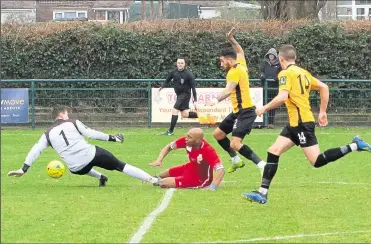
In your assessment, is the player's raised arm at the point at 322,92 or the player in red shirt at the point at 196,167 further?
the player in red shirt at the point at 196,167

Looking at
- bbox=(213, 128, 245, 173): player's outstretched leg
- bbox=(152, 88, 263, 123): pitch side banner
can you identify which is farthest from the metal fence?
bbox=(213, 128, 245, 173): player's outstretched leg

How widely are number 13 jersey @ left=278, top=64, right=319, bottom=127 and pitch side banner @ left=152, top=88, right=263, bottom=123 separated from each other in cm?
1439

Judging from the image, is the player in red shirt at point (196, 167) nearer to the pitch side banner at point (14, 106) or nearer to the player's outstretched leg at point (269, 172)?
the player's outstretched leg at point (269, 172)

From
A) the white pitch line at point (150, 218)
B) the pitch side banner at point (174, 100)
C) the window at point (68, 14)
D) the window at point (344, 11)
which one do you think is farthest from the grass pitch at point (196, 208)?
the window at point (344, 11)

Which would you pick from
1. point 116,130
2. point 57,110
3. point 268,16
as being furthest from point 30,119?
point 57,110

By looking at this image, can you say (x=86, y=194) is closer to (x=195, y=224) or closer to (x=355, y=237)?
(x=195, y=224)

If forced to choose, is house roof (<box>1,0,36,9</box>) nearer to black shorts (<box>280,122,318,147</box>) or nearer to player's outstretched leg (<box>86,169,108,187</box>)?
player's outstretched leg (<box>86,169,108,187</box>)

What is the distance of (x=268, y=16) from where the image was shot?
108ft

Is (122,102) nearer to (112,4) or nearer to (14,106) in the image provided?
(14,106)

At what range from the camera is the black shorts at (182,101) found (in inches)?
965

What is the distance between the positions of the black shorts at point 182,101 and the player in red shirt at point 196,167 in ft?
34.7

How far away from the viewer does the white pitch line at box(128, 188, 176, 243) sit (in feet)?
30.6

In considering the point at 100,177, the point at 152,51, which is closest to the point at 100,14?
the point at 152,51

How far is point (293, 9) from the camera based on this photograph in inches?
1272
